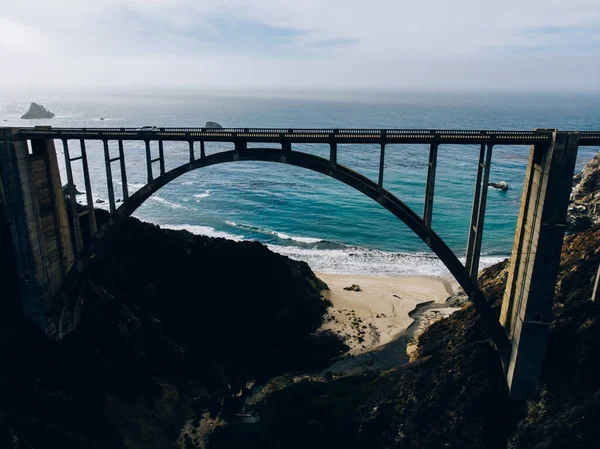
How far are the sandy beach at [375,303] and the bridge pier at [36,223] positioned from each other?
23.1 m

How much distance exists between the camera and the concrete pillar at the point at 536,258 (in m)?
21.2

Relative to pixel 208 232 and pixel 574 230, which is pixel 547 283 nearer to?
pixel 574 230

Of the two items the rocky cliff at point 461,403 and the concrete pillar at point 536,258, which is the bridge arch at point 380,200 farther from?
the rocky cliff at point 461,403

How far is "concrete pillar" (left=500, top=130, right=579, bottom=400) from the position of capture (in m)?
21.2

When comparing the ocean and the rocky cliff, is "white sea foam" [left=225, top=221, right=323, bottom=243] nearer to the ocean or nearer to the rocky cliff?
the ocean

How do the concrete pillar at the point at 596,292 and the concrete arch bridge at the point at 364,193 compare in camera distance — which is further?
the concrete pillar at the point at 596,292

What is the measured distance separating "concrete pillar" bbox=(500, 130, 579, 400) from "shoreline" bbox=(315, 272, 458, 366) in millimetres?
11911

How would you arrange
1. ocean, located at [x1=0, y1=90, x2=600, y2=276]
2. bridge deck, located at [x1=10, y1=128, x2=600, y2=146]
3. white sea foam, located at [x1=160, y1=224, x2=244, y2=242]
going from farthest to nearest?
white sea foam, located at [x1=160, y1=224, x2=244, y2=242]
ocean, located at [x1=0, y1=90, x2=600, y2=276]
bridge deck, located at [x1=10, y1=128, x2=600, y2=146]

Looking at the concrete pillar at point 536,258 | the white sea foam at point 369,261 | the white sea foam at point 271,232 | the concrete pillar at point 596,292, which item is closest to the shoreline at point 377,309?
the white sea foam at point 369,261

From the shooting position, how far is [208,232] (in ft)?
235

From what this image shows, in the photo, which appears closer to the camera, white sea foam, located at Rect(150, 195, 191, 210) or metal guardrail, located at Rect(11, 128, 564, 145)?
metal guardrail, located at Rect(11, 128, 564, 145)

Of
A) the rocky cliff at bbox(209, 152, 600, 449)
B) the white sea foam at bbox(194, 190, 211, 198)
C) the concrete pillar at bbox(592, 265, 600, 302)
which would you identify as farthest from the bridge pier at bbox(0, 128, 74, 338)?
the white sea foam at bbox(194, 190, 211, 198)

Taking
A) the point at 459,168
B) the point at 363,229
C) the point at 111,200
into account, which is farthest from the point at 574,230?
the point at 111,200

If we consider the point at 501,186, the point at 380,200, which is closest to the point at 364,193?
the point at 380,200
